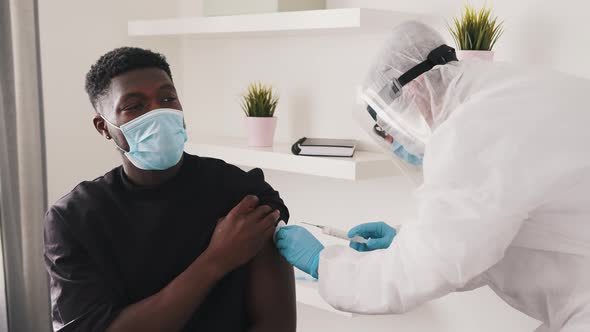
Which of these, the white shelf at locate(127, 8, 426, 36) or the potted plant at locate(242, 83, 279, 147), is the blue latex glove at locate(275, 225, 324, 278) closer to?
the white shelf at locate(127, 8, 426, 36)

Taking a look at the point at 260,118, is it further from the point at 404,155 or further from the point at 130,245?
the point at 130,245

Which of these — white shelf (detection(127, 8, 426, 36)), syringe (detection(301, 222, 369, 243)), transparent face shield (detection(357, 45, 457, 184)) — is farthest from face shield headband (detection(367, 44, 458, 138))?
white shelf (detection(127, 8, 426, 36))

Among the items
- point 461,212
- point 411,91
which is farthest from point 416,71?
point 461,212

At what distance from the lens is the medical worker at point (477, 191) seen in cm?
118

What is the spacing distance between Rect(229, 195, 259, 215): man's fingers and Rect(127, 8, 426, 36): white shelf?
2.60ft

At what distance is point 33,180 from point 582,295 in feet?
5.89

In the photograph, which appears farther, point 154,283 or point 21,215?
point 21,215

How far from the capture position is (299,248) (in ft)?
4.69

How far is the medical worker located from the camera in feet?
3.88

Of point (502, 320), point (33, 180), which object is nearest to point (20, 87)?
point (33, 180)

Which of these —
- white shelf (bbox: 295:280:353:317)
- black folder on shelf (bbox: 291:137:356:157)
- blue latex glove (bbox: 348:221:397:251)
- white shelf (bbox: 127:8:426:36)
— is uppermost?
white shelf (bbox: 127:8:426:36)

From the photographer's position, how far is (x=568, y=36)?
185 centimetres

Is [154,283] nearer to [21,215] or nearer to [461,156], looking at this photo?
[461,156]

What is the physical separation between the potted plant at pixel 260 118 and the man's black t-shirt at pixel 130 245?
89cm
